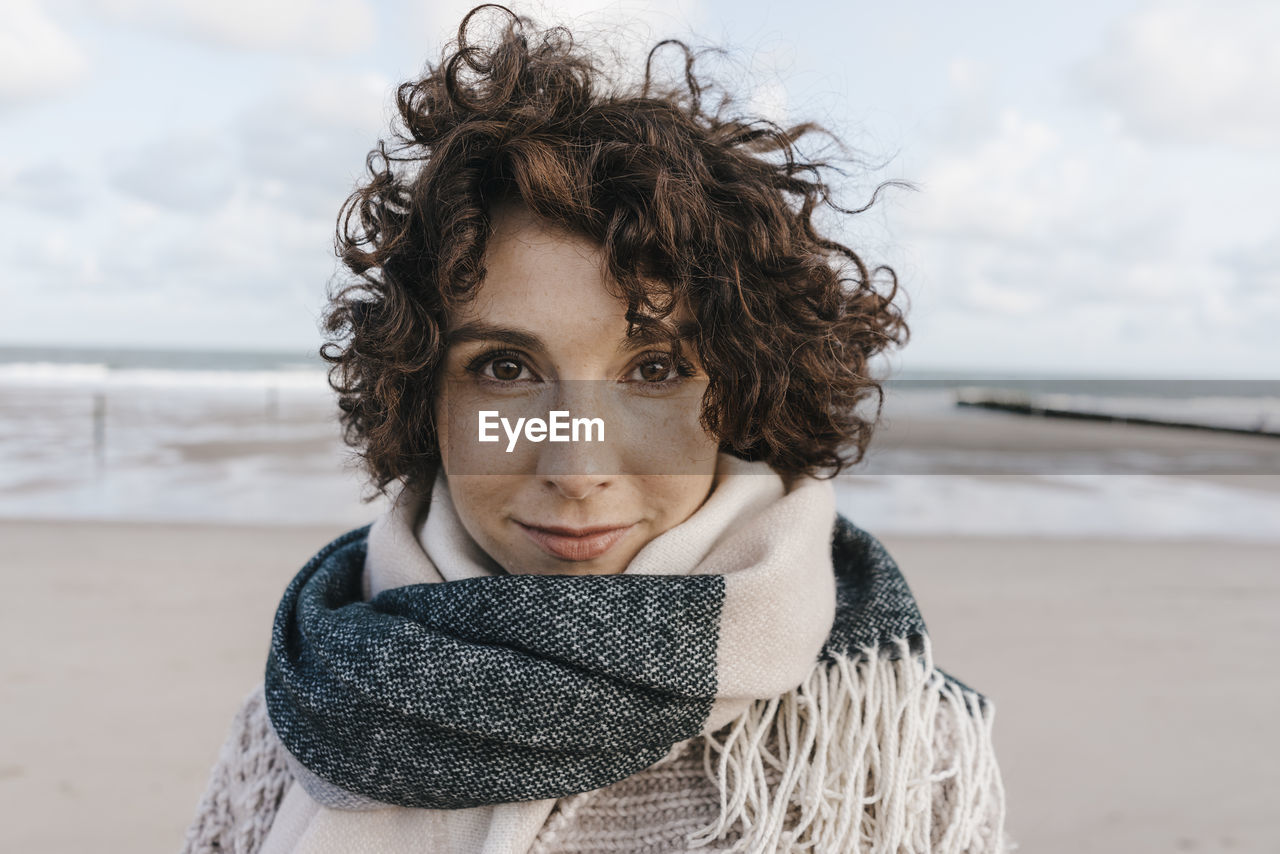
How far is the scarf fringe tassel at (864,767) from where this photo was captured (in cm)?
126

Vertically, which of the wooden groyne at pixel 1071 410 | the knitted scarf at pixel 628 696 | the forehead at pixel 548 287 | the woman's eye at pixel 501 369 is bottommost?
the wooden groyne at pixel 1071 410

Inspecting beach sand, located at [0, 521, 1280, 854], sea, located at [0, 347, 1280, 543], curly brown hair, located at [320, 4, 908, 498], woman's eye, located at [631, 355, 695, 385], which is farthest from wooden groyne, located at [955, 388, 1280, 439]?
woman's eye, located at [631, 355, 695, 385]

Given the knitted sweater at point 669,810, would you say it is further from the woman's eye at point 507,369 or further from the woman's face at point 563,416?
the woman's eye at point 507,369

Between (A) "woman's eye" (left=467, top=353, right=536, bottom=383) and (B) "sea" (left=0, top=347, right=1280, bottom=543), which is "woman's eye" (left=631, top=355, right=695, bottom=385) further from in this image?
(B) "sea" (left=0, top=347, right=1280, bottom=543)

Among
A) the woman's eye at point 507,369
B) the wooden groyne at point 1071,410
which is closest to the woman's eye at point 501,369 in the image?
the woman's eye at point 507,369

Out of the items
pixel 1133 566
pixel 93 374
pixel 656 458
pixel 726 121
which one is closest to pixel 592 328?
pixel 656 458

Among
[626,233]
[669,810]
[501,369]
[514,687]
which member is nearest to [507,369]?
[501,369]

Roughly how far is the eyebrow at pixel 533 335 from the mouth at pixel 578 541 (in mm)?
259

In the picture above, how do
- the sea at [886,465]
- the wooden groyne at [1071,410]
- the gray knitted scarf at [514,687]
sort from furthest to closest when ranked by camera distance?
1. the wooden groyne at [1071,410]
2. the sea at [886,465]
3. the gray knitted scarf at [514,687]

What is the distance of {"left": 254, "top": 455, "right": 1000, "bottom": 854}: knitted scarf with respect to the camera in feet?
4.00

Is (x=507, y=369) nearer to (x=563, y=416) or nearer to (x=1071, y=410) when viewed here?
(x=563, y=416)

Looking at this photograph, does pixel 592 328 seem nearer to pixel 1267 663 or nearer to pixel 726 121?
pixel 726 121

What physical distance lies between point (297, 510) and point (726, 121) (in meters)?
7.90

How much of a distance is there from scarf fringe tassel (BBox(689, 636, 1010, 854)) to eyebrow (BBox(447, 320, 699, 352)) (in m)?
0.53
